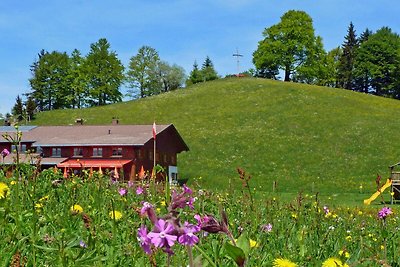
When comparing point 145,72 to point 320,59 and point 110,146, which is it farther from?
point 110,146

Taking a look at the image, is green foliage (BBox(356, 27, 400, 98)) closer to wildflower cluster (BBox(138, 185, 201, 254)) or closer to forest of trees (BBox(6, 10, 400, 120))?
forest of trees (BBox(6, 10, 400, 120))

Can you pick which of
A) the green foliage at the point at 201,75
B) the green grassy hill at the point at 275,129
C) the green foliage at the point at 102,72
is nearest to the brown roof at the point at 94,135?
the green grassy hill at the point at 275,129

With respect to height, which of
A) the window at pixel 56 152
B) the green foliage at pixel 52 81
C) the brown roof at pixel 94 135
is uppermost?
the green foliage at pixel 52 81

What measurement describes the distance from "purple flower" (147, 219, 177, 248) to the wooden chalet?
4664 centimetres

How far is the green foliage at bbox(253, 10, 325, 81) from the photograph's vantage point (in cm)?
9588

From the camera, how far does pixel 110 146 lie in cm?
4966

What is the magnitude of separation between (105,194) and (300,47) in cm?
9371

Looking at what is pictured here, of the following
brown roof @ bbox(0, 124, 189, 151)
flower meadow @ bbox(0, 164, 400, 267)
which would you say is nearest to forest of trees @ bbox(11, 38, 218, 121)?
brown roof @ bbox(0, 124, 189, 151)

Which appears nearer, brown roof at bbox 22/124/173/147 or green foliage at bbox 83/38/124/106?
brown roof at bbox 22/124/173/147

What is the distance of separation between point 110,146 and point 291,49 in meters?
54.7

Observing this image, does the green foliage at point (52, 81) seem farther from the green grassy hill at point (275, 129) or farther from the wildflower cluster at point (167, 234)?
the wildflower cluster at point (167, 234)

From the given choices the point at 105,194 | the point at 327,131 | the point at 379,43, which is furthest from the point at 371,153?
the point at 379,43

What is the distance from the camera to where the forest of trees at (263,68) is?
97.0 meters

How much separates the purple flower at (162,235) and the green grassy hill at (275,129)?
114 ft
